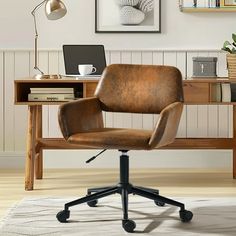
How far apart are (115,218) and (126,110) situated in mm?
663

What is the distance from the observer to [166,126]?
3.28 meters

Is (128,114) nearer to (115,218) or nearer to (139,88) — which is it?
(139,88)

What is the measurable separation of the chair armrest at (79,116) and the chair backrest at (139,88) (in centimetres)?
8

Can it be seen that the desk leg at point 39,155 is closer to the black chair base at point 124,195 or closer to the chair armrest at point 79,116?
the chair armrest at point 79,116

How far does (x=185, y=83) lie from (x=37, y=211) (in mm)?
1288

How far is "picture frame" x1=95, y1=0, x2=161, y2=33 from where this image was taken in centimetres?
494

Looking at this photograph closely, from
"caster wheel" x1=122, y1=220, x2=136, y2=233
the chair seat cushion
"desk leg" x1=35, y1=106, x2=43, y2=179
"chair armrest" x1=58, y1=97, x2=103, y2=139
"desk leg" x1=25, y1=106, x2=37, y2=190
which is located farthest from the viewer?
"desk leg" x1=35, y1=106, x2=43, y2=179

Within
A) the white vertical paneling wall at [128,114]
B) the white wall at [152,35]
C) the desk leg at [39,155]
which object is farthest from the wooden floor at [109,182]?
the white wall at [152,35]

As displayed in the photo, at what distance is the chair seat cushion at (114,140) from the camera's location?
10.6 feet

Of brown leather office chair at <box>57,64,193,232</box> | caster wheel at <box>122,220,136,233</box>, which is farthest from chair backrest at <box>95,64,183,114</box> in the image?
caster wheel at <box>122,220,136,233</box>

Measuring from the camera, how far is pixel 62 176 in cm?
472

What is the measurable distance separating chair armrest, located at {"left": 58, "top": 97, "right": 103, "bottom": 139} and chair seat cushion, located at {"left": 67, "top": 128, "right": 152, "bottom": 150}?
0.21ft

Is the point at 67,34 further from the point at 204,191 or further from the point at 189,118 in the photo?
the point at 204,191

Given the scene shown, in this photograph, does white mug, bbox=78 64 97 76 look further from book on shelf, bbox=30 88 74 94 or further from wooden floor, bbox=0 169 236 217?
wooden floor, bbox=0 169 236 217
